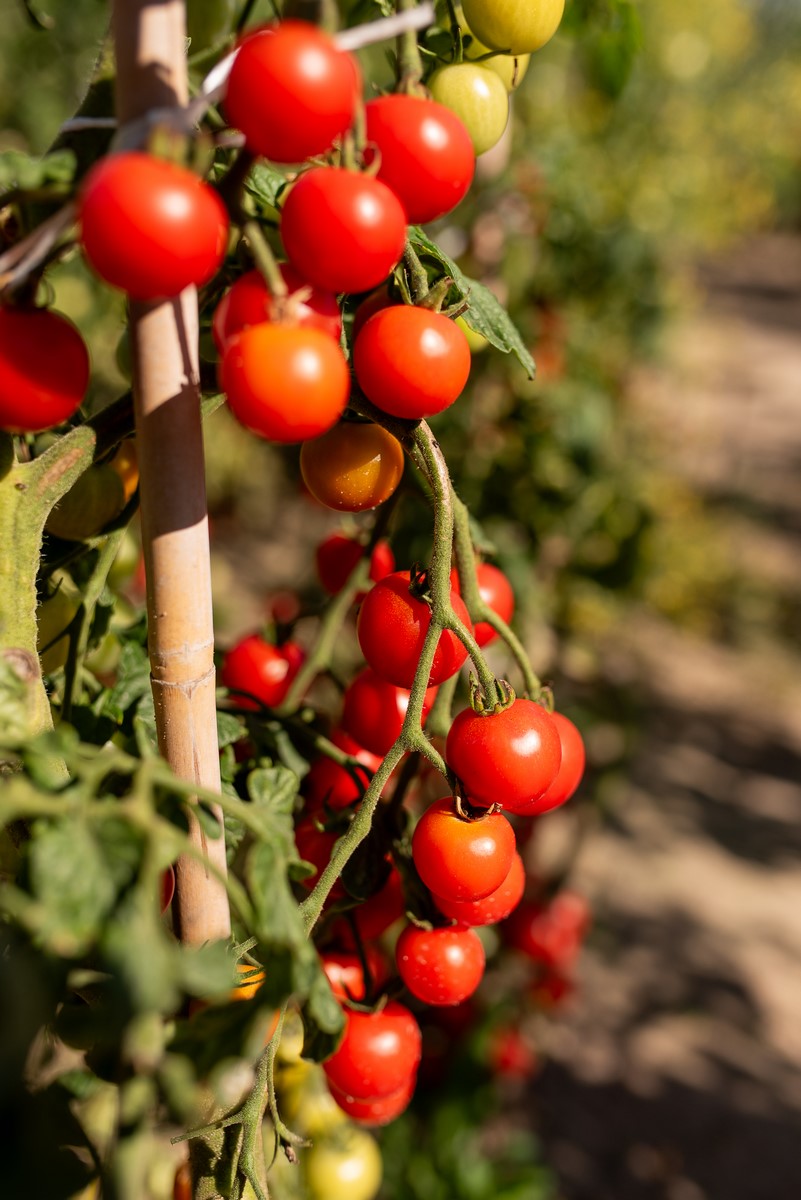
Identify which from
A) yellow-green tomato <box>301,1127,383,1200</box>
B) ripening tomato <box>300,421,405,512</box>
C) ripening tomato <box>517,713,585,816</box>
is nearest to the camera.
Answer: ripening tomato <box>300,421,405,512</box>

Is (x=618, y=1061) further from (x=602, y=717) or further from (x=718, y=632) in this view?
(x=718, y=632)

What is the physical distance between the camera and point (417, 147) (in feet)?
1.76

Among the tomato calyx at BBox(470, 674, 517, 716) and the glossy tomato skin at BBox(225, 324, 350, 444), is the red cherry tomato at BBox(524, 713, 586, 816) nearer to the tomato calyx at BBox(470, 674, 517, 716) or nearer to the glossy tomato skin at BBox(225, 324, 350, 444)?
the tomato calyx at BBox(470, 674, 517, 716)

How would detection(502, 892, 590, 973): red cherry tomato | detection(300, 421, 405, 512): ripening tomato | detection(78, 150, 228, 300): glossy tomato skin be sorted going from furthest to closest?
detection(502, 892, 590, 973): red cherry tomato
detection(300, 421, 405, 512): ripening tomato
detection(78, 150, 228, 300): glossy tomato skin

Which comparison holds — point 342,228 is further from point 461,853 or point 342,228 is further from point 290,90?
point 461,853

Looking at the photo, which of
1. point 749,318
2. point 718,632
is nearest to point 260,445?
point 718,632

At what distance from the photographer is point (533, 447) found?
209 centimetres

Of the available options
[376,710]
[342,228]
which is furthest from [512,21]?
[376,710]

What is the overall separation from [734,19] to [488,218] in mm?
6642

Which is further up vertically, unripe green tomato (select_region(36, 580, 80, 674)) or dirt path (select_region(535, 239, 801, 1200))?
unripe green tomato (select_region(36, 580, 80, 674))

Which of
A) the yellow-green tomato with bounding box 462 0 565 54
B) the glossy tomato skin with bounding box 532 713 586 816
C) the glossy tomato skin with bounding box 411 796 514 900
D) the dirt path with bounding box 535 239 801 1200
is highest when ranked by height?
the yellow-green tomato with bounding box 462 0 565 54

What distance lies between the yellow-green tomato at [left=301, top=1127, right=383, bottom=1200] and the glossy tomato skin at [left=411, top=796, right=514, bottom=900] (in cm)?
71

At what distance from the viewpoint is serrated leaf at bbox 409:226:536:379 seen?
0.66m

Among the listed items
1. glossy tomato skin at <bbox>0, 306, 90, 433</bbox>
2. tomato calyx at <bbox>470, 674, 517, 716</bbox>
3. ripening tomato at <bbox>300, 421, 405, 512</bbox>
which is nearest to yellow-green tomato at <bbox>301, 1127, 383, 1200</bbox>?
tomato calyx at <bbox>470, 674, 517, 716</bbox>
